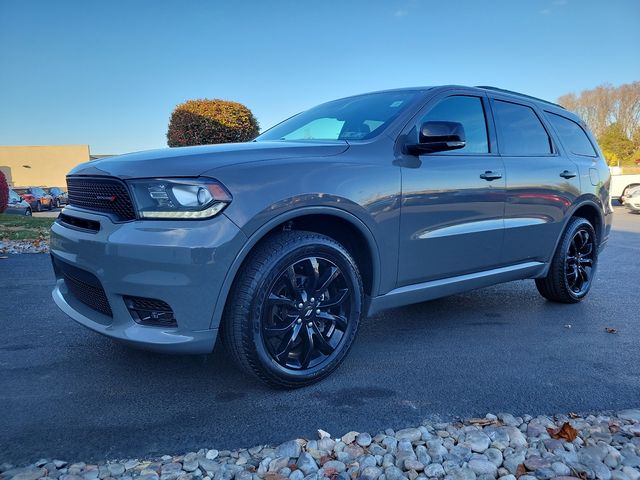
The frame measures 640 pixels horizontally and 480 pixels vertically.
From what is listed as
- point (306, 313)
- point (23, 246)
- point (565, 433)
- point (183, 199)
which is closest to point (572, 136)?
point (565, 433)

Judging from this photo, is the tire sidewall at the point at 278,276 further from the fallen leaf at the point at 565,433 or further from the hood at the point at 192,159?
the fallen leaf at the point at 565,433

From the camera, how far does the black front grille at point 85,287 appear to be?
2492 mm

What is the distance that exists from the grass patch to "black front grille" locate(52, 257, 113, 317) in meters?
6.70

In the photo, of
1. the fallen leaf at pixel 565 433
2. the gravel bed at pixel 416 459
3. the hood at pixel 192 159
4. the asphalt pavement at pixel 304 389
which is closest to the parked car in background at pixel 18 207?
the asphalt pavement at pixel 304 389

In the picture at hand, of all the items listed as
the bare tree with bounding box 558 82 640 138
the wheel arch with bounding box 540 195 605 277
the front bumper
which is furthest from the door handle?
the bare tree with bounding box 558 82 640 138

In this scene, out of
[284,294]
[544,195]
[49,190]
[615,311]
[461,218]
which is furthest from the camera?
[49,190]

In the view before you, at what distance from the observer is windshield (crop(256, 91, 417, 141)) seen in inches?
128

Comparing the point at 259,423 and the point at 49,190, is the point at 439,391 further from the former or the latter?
the point at 49,190

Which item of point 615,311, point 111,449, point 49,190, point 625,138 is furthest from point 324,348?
point 625,138

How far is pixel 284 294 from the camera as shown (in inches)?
104

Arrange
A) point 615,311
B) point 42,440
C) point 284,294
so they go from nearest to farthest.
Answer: point 42,440 < point 284,294 < point 615,311

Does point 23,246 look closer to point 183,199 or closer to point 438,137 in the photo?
point 183,199

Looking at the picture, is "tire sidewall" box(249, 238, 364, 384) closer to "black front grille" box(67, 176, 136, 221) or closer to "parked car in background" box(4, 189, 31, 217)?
"black front grille" box(67, 176, 136, 221)

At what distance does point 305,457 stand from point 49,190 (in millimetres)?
36755
